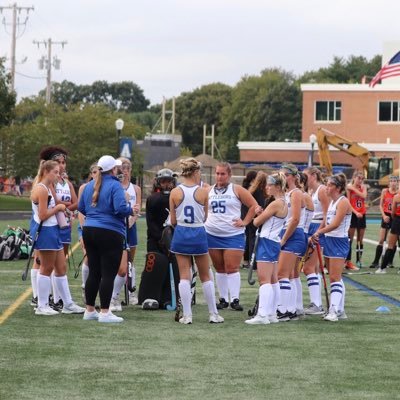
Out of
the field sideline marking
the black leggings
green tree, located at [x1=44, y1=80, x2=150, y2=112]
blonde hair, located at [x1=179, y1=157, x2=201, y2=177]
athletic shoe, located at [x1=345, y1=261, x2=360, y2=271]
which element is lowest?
athletic shoe, located at [x1=345, y1=261, x2=360, y2=271]

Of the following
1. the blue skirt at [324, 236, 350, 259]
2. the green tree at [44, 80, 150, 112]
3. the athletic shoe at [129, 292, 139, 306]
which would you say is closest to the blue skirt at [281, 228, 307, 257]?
the blue skirt at [324, 236, 350, 259]

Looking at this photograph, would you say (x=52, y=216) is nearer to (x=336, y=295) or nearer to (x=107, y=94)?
(x=336, y=295)

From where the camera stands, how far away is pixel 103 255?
1275 cm

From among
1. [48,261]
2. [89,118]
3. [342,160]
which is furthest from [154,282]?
[342,160]

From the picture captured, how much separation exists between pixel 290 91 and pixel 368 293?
327 feet

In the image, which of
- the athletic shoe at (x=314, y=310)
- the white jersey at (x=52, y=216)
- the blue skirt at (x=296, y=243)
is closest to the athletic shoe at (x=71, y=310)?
the white jersey at (x=52, y=216)

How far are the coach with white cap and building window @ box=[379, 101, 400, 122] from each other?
67.6m

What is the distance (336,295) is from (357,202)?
9300mm

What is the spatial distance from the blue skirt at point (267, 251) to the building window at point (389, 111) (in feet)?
220

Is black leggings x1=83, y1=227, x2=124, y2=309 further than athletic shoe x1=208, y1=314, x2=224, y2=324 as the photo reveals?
No

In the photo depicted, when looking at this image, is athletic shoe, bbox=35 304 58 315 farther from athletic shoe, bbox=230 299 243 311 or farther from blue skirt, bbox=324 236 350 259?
blue skirt, bbox=324 236 350 259

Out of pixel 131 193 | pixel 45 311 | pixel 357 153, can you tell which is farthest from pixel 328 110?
pixel 45 311

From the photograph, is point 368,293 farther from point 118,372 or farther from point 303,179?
point 118,372

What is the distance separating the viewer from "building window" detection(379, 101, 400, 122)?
78.9m
